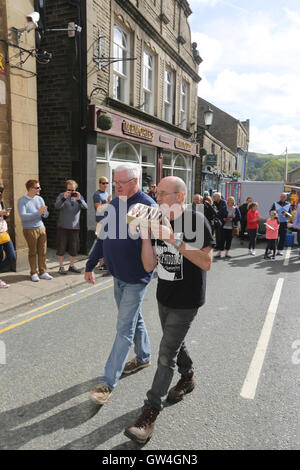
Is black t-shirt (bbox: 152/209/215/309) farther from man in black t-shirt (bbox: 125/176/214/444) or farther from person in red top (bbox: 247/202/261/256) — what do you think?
person in red top (bbox: 247/202/261/256)

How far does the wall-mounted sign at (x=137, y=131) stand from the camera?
11.4 meters

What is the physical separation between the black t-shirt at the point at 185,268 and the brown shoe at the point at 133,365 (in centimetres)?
121

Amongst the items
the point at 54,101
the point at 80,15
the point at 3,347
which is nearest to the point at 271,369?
the point at 3,347

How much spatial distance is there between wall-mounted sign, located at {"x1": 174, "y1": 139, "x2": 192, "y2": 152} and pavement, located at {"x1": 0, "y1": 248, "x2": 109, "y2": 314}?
33.2ft

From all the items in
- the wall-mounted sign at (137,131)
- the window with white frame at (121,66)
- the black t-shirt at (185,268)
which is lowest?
the black t-shirt at (185,268)

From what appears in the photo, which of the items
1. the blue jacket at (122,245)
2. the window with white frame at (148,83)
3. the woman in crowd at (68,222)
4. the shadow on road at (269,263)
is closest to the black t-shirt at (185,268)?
the blue jacket at (122,245)

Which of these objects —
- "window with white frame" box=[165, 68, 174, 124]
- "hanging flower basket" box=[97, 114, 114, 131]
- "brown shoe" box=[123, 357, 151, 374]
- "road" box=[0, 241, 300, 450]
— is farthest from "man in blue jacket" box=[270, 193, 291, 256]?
"brown shoe" box=[123, 357, 151, 374]

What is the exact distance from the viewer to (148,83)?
570 inches

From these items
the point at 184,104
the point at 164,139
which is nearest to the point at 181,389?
the point at 164,139

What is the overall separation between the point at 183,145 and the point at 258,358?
14.7 meters

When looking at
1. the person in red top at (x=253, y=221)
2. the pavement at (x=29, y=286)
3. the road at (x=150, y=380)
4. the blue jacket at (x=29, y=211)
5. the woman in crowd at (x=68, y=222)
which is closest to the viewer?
the road at (x=150, y=380)

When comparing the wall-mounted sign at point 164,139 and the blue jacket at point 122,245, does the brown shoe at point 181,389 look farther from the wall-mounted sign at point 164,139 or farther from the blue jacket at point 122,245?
the wall-mounted sign at point 164,139

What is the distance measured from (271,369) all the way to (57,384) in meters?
2.24
